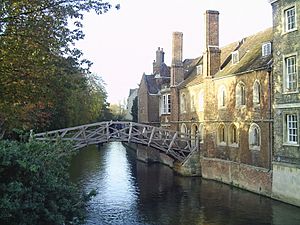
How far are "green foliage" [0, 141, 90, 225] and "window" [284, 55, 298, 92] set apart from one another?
1354 centimetres

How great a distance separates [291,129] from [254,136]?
12.9ft

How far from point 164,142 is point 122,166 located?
8125 millimetres

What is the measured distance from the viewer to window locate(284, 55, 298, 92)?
1850cm

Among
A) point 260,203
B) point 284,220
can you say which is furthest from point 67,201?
point 260,203

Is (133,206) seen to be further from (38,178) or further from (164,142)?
(38,178)

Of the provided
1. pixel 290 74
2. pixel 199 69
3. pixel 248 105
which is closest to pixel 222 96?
pixel 248 105

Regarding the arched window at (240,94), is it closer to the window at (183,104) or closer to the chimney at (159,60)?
the window at (183,104)

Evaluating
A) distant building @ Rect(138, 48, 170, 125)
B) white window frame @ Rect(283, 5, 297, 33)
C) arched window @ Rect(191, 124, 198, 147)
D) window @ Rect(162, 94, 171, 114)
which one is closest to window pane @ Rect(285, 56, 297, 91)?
white window frame @ Rect(283, 5, 297, 33)

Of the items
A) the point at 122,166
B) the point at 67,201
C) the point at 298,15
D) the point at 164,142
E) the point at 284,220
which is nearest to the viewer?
the point at 67,201

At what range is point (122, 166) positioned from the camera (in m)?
36.0

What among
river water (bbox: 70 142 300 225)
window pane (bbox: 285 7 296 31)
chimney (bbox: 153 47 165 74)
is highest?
chimney (bbox: 153 47 165 74)

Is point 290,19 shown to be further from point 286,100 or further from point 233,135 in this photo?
point 233,135

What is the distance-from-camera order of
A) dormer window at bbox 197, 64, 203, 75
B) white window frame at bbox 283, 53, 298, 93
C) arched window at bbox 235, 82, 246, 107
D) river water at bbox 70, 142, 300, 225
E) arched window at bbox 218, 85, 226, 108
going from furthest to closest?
dormer window at bbox 197, 64, 203, 75
arched window at bbox 218, 85, 226, 108
arched window at bbox 235, 82, 246, 107
white window frame at bbox 283, 53, 298, 93
river water at bbox 70, 142, 300, 225

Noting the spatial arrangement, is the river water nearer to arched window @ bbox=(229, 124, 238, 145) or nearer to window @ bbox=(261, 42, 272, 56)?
arched window @ bbox=(229, 124, 238, 145)
